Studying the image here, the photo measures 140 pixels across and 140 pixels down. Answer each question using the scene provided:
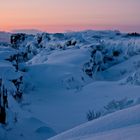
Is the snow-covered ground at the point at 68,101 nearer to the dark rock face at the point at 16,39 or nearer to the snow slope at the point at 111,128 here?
the snow slope at the point at 111,128

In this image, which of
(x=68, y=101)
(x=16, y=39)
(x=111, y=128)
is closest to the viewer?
(x=111, y=128)

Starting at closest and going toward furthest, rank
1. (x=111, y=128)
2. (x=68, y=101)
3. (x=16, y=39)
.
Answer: (x=111, y=128) < (x=68, y=101) < (x=16, y=39)

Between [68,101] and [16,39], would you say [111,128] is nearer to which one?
[68,101]

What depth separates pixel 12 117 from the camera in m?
10.8

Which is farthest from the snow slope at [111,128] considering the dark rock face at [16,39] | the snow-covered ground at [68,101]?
the dark rock face at [16,39]

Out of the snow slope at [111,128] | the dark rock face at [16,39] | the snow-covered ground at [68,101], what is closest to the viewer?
the snow slope at [111,128]

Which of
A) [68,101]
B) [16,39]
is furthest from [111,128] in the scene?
[16,39]

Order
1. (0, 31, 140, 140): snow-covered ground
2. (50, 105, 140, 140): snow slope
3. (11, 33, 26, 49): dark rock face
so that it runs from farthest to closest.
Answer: (11, 33, 26, 49): dark rock face → (0, 31, 140, 140): snow-covered ground → (50, 105, 140, 140): snow slope

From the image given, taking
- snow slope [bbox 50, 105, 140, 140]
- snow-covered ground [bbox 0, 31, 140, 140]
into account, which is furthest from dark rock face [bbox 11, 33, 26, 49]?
snow slope [bbox 50, 105, 140, 140]

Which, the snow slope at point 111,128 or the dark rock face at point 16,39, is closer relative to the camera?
the snow slope at point 111,128

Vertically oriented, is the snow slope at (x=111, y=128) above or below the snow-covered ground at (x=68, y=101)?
above

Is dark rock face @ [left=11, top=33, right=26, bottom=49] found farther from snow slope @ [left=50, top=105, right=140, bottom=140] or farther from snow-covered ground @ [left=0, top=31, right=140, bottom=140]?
snow slope @ [left=50, top=105, right=140, bottom=140]

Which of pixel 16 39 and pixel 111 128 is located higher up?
pixel 111 128

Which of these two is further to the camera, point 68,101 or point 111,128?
point 68,101
